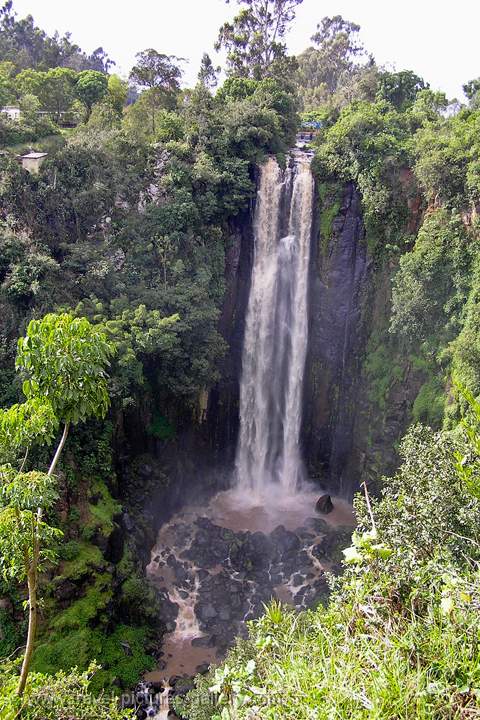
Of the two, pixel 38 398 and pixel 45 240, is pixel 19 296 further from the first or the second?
pixel 38 398

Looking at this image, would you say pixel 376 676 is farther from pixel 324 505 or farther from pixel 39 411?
pixel 324 505

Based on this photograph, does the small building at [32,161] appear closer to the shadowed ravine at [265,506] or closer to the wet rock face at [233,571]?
the shadowed ravine at [265,506]

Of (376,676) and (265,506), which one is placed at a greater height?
(376,676)

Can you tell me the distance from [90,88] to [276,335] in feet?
58.7

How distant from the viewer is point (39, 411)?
19.3 feet

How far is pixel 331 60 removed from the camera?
4231 centimetres

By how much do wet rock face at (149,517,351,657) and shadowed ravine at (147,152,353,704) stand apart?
1.2 inches

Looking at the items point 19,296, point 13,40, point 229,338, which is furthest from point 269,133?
point 13,40

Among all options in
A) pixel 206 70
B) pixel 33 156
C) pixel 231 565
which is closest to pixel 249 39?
pixel 206 70

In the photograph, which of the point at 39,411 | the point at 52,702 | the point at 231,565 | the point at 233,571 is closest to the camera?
the point at 39,411

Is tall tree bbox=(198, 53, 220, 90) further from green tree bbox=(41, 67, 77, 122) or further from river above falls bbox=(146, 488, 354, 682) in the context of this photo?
river above falls bbox=(146, 488, 354, 682)

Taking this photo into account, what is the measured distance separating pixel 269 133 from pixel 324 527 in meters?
15.1

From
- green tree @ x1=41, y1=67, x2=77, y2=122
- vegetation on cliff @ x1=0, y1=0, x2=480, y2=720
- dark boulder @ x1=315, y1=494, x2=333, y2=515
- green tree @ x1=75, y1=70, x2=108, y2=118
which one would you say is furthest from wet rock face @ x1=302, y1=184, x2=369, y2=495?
green tree @ x1=41, y1=67, x2=77, y2=122

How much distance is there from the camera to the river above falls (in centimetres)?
1427
